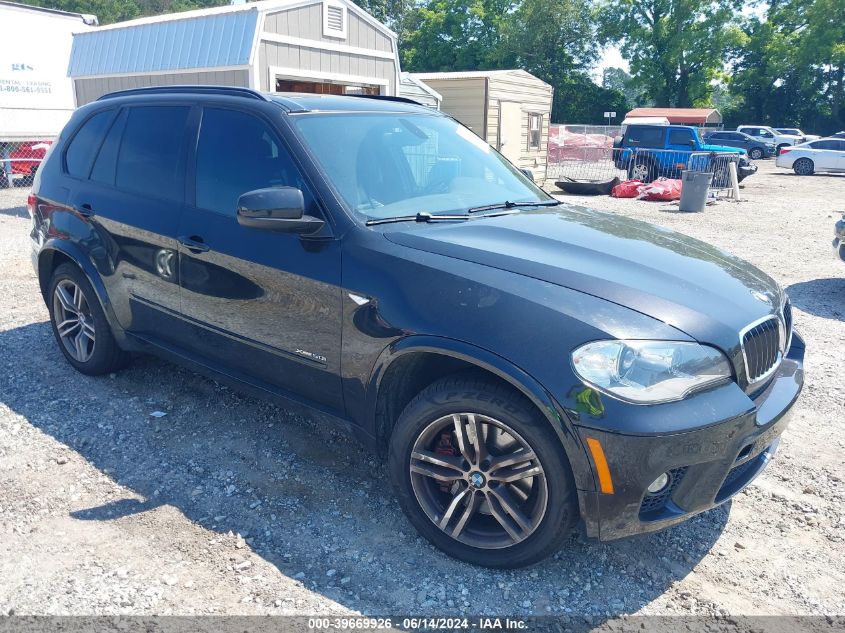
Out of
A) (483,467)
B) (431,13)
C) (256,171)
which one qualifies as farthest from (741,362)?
(431,13)

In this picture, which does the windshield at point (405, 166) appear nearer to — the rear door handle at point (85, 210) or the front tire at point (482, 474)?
the front tire at point (482, 474)

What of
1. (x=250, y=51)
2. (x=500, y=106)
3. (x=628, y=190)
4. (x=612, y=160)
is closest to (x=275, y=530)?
(x=250, y=51)

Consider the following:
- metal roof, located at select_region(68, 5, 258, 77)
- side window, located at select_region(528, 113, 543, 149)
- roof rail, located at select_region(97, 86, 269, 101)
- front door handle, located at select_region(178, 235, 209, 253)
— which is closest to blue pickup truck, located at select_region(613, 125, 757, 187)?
side window, located at select_region(528, 113, 543, 149)

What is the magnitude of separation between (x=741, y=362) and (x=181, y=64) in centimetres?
1188

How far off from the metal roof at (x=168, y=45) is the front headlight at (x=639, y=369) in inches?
405

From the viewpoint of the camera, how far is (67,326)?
4855 mm

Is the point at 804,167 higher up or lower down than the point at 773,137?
lower down

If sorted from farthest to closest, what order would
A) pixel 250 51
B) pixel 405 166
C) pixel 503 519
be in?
pixel 250 51
pixel 405 166
pixel 503 519

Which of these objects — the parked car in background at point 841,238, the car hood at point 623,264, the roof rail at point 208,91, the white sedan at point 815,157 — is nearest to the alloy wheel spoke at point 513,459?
the car hood at point 623,264

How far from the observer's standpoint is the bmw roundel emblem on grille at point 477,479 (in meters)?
2.83

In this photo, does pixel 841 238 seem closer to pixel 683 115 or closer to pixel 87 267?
pixel 87 267

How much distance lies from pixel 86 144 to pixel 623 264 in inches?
141

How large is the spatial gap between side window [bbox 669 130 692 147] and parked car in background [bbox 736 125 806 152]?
68.3ft

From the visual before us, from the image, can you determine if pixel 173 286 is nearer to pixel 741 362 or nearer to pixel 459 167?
pixel 459 167
